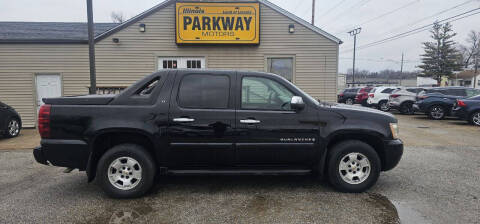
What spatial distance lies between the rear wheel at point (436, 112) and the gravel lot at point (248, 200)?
9.00 m

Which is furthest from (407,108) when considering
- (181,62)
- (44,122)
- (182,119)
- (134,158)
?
(44,122)

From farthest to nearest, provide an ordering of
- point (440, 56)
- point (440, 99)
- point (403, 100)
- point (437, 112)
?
1. point (440, 56)
2. point (403, 100)
3. point (437, 112)
4. point (440, 99)

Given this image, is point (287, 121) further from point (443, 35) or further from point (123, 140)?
point (443, 35)

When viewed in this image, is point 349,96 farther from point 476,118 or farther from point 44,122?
point 44,122

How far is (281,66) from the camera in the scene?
10.9m

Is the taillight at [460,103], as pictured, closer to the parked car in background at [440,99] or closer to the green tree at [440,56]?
the parked car in background at [440,99]

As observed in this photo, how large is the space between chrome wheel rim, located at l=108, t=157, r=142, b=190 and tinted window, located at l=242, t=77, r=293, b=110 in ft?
5.52

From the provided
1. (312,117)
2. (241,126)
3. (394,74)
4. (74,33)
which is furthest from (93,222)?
(394,74)

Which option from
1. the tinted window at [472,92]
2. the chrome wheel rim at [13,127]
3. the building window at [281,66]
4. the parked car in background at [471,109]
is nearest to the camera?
the chrome wheel rim at [13,127]

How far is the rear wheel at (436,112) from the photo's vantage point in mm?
12555

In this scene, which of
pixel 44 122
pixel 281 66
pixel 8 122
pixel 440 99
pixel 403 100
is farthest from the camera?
pixel 403 100

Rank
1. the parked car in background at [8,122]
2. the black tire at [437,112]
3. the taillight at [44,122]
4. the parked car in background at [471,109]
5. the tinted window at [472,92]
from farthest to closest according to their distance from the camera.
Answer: the black tire at [437,112] → the tinted window at [472,92] → the parked car in background at [471,109] → the parked car in background at [8,122] → the taillight at [44,122]

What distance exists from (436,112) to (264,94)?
1247cm

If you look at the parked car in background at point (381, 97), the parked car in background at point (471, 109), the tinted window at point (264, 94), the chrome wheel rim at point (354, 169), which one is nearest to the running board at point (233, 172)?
the chrome wheel rim at point (354, 169)
